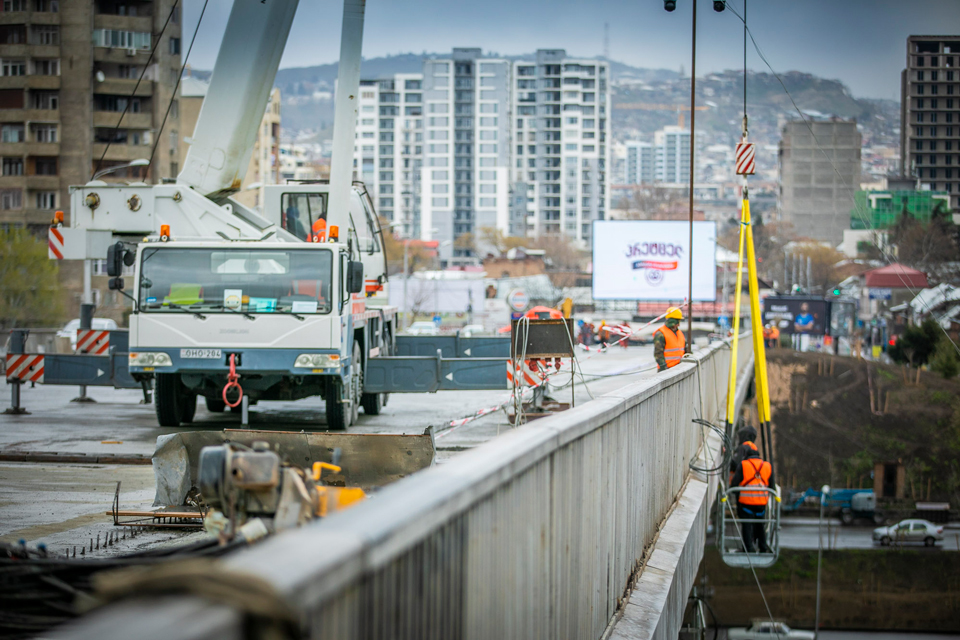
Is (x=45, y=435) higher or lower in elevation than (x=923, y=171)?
lower

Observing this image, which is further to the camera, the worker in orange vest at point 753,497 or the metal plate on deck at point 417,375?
the metal plate on deck at point 417,375

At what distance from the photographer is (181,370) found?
13602 mm

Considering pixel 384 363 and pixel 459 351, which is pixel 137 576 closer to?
pixel 384 363

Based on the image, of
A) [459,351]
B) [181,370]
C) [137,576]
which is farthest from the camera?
[459,351]

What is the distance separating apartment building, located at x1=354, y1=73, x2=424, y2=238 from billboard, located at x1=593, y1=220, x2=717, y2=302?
5222 inches

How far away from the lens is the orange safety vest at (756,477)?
12.3 metres

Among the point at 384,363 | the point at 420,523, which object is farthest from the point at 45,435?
the point at 420,523

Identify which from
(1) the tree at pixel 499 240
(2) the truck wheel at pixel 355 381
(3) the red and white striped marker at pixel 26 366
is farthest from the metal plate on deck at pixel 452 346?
(1) the tree at pixel 499 240

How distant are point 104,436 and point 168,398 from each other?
1037 millimetres

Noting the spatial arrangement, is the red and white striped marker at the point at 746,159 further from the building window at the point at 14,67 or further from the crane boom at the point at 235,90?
the building window at the point at 14,67

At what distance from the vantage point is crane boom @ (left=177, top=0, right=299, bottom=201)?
15031 millimetres

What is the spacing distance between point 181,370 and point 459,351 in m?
7.79

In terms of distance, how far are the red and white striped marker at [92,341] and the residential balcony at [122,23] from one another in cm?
4969

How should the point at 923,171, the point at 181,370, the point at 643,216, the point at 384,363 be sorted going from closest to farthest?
1. the point at 181,370
2. the point at 384,363
3. the point at 923,171
4. the point at 643,216
